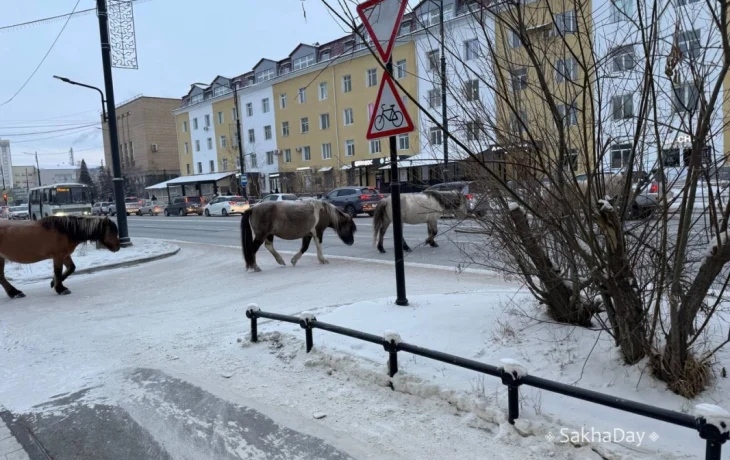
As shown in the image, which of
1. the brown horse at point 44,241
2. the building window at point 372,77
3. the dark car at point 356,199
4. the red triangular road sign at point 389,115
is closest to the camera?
the red triangular road sign at point 389,115

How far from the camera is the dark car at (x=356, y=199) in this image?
1069 inches

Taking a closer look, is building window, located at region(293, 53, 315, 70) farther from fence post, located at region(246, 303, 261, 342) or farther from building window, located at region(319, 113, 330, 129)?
fence post, located at region(246, 303, 261, 342)

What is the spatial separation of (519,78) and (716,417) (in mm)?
2424

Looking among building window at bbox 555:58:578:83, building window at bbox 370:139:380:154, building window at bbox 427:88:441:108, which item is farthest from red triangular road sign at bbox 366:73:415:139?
building window at bbox 370:139:380:154

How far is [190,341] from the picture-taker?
5.59 metres

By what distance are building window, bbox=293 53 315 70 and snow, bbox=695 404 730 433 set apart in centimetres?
4829

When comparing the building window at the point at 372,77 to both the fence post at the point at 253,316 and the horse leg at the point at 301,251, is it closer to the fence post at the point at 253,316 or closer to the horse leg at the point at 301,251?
the horse leg at the point at 301,251

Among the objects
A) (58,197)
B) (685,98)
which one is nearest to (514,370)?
(685,98)

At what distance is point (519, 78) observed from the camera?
3.62 meters

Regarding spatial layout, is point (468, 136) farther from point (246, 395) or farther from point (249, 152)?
point (249, 152)

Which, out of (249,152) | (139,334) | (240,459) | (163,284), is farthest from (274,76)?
(240,459)

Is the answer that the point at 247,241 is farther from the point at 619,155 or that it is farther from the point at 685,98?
the point at 685,98

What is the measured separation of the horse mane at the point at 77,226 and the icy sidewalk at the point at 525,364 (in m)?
5.64

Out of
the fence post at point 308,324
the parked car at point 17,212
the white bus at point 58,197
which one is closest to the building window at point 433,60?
the fence post at point 308,324
